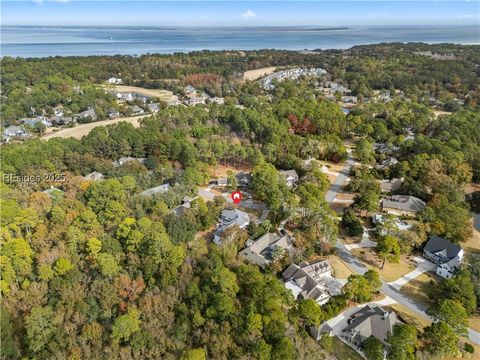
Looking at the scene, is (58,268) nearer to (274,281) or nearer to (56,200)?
(56,200)

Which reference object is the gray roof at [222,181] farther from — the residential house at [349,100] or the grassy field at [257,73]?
the grassy field at [257,73]

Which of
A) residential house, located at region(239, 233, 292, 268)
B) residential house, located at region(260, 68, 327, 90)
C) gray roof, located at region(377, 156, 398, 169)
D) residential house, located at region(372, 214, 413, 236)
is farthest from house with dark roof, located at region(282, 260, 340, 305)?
residential house, located at region(260, 68, 327, 90)

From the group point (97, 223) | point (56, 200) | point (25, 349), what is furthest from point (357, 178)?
point (25, 349)

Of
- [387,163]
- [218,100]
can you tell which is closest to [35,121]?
[218,100]

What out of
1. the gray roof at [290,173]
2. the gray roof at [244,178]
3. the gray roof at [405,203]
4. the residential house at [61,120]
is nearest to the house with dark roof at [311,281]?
the gray roof at [405,203]

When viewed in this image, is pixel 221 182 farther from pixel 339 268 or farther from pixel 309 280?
pixel 309 280

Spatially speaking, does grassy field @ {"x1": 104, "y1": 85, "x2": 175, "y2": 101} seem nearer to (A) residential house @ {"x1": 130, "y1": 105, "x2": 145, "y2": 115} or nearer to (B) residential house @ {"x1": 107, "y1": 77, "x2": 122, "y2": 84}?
(B) residential house @ {"x1": 107, "y1": 77, "x2": 122, "y2": 84}
